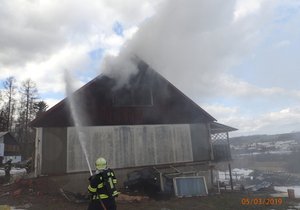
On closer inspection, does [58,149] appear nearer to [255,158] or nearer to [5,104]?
[5,104]

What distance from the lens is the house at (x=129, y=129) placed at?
14.8 metres

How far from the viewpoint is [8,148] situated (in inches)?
2047

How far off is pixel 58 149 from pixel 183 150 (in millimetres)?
6820

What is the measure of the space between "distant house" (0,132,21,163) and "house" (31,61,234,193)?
3710 cm

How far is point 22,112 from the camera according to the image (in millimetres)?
47188

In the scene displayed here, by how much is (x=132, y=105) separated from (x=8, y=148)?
140 feet

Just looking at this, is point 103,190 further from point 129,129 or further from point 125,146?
point 129,129

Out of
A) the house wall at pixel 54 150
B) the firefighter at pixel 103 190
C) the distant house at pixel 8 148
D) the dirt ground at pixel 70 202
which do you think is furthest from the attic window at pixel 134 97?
the distant house at pixel 8 148

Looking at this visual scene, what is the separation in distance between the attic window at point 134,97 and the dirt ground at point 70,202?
531 cm
